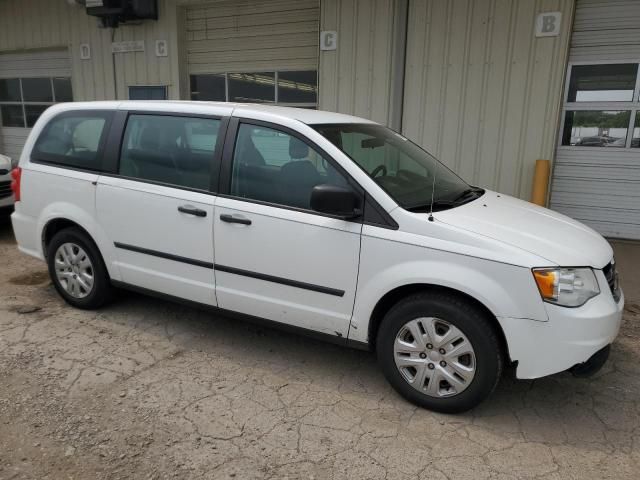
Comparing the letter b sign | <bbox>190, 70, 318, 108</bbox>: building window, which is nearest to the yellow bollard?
the letter b sign

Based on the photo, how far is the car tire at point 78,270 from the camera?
4.16 meters

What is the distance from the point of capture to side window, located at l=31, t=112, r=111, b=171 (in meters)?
4.07

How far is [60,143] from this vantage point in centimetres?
430

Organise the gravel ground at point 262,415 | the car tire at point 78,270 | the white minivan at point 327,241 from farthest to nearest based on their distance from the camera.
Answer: the car tire at point 78,270
the white minivan at point 327,241
the gravel ground at point 262,415

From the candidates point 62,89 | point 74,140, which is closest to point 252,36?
point 62,89

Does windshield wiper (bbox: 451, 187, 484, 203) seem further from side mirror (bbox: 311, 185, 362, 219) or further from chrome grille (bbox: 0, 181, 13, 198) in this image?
chrome grille (bbox: 0, 181, 13, 198)

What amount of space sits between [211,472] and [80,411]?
98cm

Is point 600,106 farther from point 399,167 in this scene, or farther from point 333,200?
point 333,200

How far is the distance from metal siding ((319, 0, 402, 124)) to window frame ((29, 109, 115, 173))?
438 centimetres

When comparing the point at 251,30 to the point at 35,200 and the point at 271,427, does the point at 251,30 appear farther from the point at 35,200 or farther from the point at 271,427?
the point at 271,427

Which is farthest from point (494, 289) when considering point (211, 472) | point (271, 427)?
point (211, 472)

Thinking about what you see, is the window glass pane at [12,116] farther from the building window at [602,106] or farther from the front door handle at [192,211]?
the building window at [602,106]

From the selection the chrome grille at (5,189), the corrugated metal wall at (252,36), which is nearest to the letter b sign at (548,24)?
the corrugated metal wall at (252,36)

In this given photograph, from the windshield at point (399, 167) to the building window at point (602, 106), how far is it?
3.82 meters
